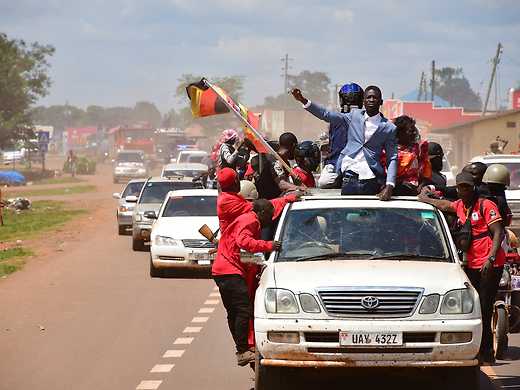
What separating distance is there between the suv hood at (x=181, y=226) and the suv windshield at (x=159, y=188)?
581cm

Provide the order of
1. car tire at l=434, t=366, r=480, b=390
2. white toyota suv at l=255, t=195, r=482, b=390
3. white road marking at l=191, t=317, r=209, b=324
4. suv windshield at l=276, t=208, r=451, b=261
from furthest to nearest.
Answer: white road marking at l=191, t=317, r=209, b=324 < suv windshield at l=276, t=208, r=451, b=261 < car tire at l=434, t=366, r=480, b=390 < white toyota suv at l=255, t=195, r=482, b=390

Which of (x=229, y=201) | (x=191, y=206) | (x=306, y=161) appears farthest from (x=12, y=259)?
(x=229, y=201)

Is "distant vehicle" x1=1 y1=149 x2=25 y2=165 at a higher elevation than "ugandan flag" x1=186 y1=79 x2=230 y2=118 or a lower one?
lower

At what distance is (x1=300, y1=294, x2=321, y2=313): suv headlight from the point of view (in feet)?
30.0

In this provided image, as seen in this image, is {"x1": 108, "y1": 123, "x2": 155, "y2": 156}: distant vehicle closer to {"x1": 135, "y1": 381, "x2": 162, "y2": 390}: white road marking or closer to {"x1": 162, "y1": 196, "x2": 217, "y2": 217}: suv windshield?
{"x1": 162, "y1": 196, "x2": 217, "y2": 217}: suv windshield

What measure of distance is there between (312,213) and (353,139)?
112 cm

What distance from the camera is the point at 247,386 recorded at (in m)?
10.3

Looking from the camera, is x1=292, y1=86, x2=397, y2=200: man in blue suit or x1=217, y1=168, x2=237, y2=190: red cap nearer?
x1=217, y1=168, x2=237, y2=190: red cap

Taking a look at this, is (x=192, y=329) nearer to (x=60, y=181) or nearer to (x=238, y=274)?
(x=238, y=274)

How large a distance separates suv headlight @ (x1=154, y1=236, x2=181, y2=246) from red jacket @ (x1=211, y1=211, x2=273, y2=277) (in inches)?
392

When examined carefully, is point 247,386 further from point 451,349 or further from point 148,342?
point 148,342

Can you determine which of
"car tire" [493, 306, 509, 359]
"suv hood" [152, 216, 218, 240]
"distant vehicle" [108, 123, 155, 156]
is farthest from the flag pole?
"distant vehicle" [108, 123, 155, 156]

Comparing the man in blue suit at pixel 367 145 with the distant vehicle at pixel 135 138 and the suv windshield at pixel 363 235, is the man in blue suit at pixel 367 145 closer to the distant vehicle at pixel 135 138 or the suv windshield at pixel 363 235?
the suv windshield at pixel 363 235

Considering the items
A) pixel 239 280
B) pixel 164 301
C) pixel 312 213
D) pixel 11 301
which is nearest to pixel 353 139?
pixel 312 213
